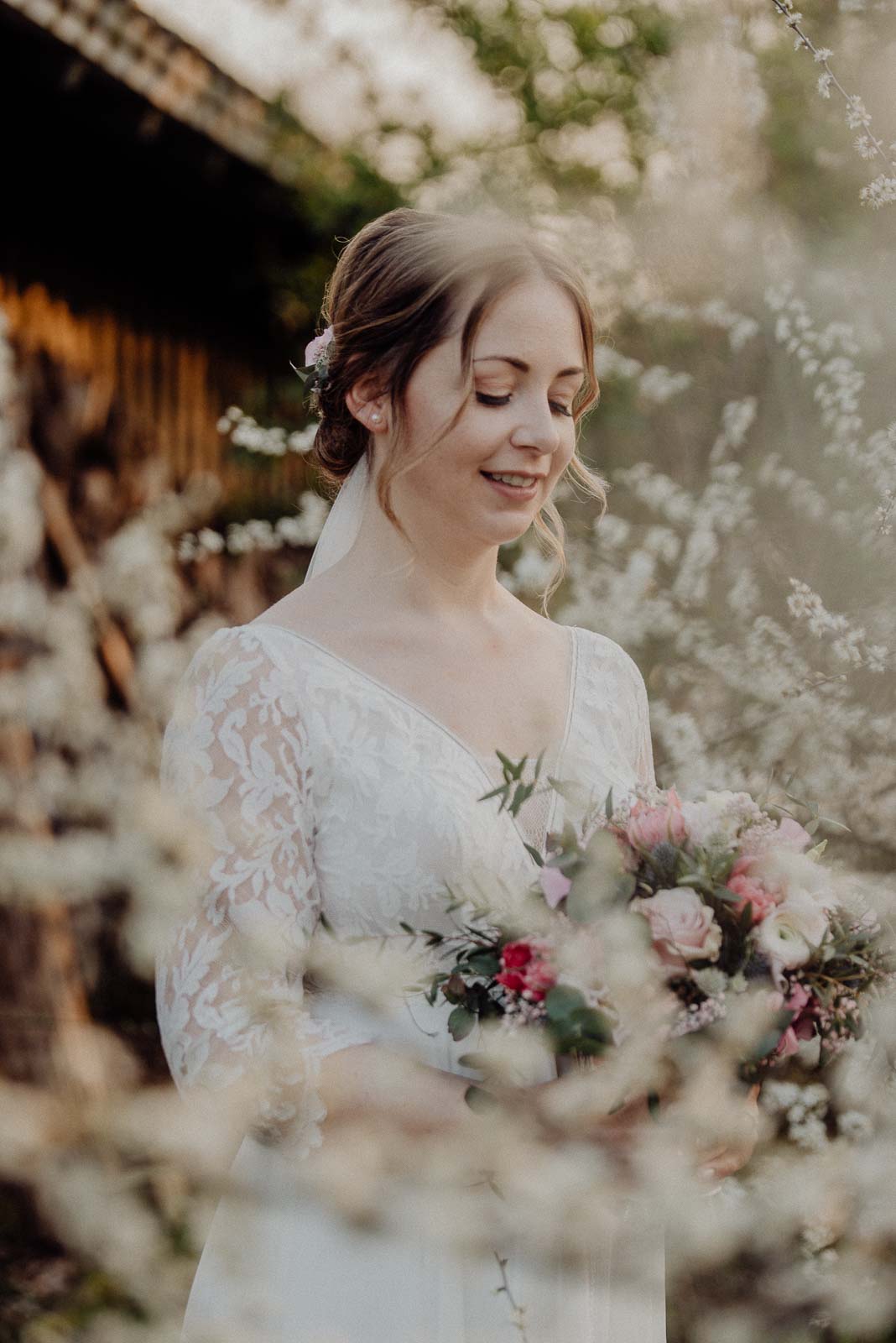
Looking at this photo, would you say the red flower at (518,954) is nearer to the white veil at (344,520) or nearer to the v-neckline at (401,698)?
the v-neckline at (401,698)

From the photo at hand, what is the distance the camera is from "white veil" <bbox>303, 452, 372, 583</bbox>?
6.82ft

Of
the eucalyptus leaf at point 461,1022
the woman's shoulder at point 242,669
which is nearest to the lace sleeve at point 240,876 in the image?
the woman's shoulder at point 242,669

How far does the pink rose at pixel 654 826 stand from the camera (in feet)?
4.74

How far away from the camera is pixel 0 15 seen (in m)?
2.72

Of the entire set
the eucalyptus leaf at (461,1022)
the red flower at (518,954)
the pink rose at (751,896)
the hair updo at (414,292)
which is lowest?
the eucalyptus leaf at (461,1022)

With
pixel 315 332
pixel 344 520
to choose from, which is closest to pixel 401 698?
pixel 344 520

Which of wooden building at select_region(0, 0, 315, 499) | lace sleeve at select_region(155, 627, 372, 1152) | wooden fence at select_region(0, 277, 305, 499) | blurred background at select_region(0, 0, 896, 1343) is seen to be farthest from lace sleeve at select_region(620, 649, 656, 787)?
wooden fence at select_region(0, 277, 305, 499)

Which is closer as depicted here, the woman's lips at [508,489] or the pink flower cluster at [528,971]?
the pink flower cluster at [528,971]

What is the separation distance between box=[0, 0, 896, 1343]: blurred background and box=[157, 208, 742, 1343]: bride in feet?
4.42

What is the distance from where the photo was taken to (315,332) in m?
3.85

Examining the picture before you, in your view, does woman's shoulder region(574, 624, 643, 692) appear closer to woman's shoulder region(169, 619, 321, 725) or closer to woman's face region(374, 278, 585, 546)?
woman's face region(374, 278, 585, 546)

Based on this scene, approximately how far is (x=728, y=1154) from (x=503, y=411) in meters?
0.99

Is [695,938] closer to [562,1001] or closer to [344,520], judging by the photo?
[562,1001]

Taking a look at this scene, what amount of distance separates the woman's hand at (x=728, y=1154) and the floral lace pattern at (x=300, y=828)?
0.38m
